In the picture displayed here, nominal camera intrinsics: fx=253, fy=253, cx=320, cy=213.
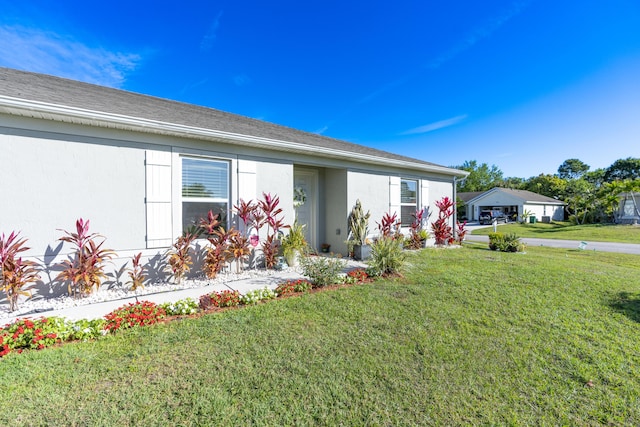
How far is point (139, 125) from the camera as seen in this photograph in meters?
4.39

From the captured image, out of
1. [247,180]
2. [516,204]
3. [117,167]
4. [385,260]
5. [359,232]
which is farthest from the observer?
[516,204]

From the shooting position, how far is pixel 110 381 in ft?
7.06

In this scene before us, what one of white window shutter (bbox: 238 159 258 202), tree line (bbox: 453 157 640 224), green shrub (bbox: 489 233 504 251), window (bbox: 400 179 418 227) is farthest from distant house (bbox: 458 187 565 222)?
white window shutter (bbox: 238 159 258 202)

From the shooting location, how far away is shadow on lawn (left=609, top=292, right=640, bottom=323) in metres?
3.82

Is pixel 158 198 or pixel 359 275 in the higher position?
pixel 158 198

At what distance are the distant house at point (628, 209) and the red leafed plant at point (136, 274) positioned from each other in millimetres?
35644

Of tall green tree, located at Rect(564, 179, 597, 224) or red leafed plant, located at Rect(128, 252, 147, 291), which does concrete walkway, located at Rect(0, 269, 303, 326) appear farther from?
tall green tree, located at Rect(564, 179, 597, 224)

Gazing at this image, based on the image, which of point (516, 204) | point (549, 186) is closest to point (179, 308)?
point (516, 204)

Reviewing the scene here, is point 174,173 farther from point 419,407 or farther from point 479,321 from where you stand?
point 479,321

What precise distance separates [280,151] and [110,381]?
5110mm

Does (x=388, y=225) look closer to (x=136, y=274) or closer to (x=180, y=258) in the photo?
(x=180, y=258)

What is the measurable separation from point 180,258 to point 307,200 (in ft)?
13.2

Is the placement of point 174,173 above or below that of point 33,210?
above

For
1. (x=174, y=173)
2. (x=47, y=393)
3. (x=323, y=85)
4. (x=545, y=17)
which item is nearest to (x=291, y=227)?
(x=174, y=173)
